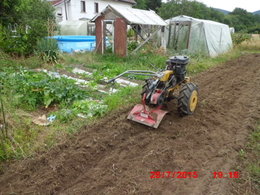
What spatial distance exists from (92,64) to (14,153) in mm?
6666

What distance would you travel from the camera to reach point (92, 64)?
31.4 feet

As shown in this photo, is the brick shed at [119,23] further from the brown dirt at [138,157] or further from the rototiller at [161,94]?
the brown dirt at [138,157]

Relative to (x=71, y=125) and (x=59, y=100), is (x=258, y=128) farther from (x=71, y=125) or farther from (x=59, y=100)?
(x=59, y=100)

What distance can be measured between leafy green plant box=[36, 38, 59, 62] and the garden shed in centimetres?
780

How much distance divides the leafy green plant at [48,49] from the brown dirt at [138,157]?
6478 mm

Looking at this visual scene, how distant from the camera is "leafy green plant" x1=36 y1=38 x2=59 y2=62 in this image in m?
9.74

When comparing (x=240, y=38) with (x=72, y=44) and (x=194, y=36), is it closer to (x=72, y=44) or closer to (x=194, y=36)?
(x=194, y=36)

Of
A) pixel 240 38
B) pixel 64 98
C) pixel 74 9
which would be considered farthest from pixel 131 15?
pixel 74 9

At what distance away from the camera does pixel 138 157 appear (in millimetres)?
3314

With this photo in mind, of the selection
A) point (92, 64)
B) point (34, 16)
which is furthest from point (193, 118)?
point (34, 16)

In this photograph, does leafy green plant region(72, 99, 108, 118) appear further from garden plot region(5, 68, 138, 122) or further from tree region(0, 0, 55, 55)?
tree region(0, 0, 55, 55)

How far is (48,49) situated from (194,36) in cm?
888

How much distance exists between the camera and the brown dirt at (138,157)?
Result: 274 centimetres
